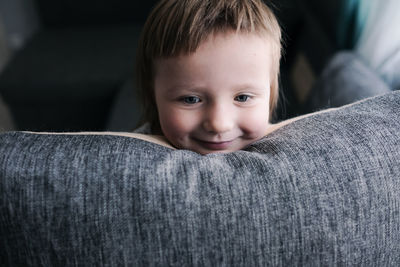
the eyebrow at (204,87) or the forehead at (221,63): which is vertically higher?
the forehead at (221,63)

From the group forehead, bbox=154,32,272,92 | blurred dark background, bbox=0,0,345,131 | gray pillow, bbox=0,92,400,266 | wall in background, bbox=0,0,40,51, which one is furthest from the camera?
wall in background, bbox=0,0,40,51

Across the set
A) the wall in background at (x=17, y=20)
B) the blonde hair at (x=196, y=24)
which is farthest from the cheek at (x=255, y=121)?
the wall in background at (x=17, y=20)

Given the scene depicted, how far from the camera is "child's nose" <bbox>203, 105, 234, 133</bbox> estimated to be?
70 cm

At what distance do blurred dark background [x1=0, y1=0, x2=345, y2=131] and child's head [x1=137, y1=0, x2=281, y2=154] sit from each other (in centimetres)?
66

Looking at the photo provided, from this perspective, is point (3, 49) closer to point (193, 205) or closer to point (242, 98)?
point (242, 98)

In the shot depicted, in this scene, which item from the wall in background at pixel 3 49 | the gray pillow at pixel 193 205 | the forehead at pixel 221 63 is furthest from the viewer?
the wall in background at pixel 3 49

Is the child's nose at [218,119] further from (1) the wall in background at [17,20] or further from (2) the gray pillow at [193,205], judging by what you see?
(1) the wall in background at [17,20]

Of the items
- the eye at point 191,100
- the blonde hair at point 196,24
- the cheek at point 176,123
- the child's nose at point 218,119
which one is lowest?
the cheek at point 176,123

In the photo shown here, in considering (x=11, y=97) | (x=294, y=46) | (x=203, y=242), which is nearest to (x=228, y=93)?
(x=203, y=242)

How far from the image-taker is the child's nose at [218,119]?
701mm

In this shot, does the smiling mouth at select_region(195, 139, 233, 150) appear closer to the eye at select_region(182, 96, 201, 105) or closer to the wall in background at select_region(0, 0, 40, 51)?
the eye at select_region(182, 96, 201, 105)

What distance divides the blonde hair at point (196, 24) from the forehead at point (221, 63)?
1 cm

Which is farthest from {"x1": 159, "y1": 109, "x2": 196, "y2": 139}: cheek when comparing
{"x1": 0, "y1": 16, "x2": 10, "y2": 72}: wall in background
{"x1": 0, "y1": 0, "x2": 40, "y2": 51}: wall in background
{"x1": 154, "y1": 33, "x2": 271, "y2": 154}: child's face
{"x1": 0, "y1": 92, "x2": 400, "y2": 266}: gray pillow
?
{"x1": 0, "y1": 0, "x2": 40, "y2": 51}: wall in background

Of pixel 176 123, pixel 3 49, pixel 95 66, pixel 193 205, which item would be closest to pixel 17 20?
pixel 3 49
